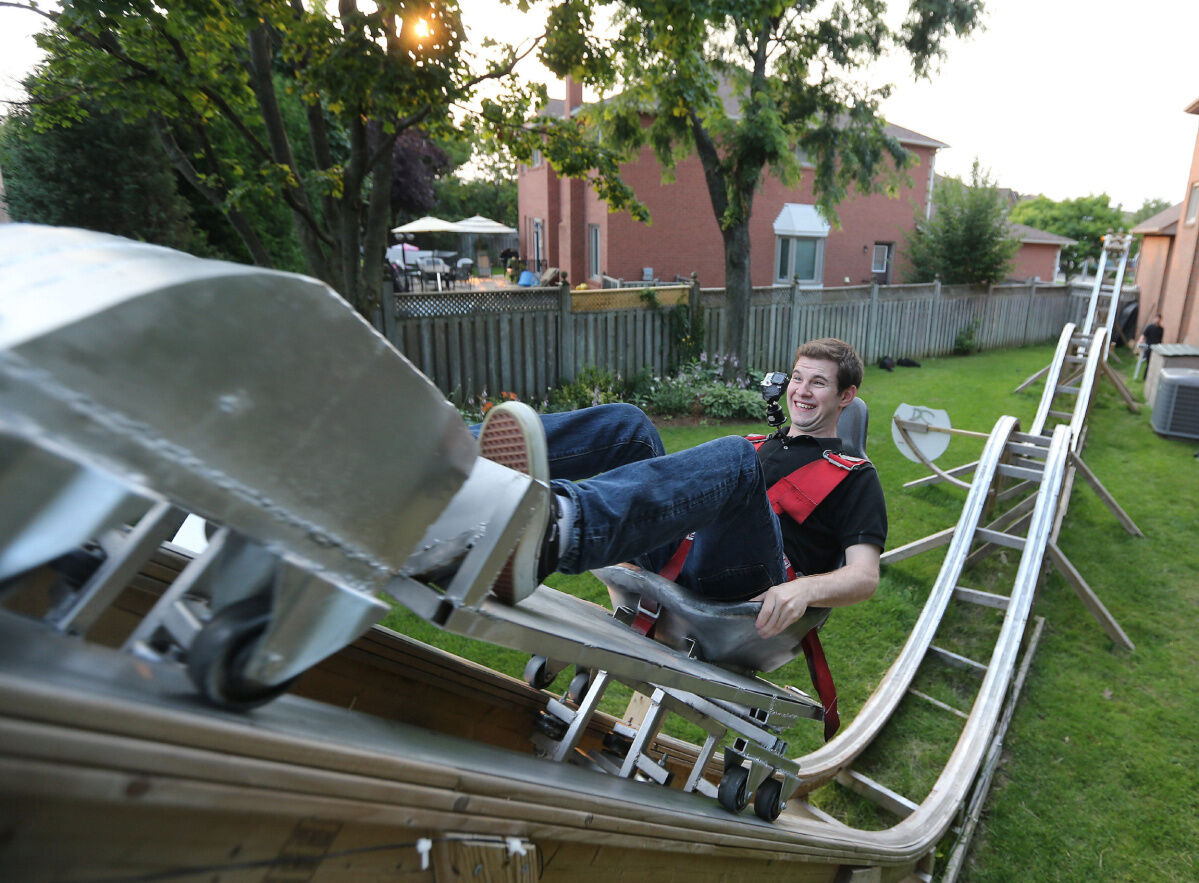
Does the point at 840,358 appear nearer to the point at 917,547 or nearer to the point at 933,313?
the point at 917,547

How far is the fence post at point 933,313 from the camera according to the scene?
14875 millimetres

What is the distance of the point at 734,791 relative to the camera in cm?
201

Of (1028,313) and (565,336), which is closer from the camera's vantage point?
(565,336)

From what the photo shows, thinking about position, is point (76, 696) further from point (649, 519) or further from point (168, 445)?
point (649, 519)

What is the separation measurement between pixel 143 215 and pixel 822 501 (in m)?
8.00

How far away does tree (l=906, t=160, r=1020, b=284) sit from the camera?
54.1ft

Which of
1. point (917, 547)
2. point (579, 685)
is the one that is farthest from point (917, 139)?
point (579, 685)

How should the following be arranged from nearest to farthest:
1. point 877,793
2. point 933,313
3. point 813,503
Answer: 1. point 813,503
2. point 877,793
3. point 933,313

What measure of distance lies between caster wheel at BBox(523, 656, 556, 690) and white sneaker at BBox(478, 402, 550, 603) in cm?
97

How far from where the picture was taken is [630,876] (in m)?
1.54

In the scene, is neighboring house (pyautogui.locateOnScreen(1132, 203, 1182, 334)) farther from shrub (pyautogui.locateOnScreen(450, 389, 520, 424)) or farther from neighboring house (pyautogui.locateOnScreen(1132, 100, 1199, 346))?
shrub (pyautogui.locateOnScreen(450, 389, 520, 424))

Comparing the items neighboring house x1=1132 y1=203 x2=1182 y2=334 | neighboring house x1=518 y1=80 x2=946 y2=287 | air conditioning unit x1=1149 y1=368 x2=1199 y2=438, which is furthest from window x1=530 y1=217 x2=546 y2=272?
air conditioning unit x1=1149 y1=368 x2=1199 y2=438

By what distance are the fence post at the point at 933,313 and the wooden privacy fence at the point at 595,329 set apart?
2 cm

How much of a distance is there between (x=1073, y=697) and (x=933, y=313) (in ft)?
40.0
